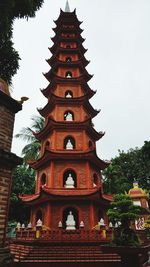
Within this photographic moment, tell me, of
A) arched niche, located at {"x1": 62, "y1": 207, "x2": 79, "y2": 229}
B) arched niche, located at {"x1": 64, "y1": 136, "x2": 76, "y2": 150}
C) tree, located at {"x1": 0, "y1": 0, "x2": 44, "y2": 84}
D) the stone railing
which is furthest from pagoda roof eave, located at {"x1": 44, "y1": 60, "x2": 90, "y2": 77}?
the stone railing

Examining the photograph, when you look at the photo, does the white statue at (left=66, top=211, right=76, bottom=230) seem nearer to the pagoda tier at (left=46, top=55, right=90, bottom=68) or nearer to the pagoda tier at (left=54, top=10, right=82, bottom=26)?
the pagoda tier at (left=46, top=55, right=90, bottom=68)

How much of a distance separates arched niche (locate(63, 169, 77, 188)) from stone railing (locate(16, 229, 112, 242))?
8.81 feet

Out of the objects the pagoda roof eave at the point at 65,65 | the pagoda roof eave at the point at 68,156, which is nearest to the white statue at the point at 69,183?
the pagoda roof eave at the point at 68,156

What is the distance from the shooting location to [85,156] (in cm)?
1312

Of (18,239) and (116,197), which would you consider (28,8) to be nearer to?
(116,197)

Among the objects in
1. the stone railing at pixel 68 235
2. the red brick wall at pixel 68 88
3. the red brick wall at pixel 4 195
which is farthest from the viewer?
the red brick wall at pixel 68 88

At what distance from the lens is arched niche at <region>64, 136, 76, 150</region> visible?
46.0 feet

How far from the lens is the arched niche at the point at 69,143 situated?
46.0ft

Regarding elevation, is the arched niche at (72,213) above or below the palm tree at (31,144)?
below

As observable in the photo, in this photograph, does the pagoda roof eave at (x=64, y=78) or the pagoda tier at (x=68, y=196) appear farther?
the pagoda roof eave at (x=64, y=78)

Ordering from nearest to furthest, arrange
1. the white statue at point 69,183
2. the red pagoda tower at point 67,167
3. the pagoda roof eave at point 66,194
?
the red pagoda tower at point 67,167 < the pagoda roof eave at point 66,194 < the white statue at point 69,183

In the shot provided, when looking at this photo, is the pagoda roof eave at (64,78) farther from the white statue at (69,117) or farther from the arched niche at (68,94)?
the white statue at (69,117)

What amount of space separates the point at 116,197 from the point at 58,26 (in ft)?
55.3

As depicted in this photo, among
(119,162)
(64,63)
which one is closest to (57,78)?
(64,63)
